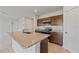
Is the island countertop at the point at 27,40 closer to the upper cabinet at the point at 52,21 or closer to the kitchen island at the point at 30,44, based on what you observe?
the kitchen island at the point at 30,44

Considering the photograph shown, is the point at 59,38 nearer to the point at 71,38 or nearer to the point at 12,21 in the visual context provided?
the point at 71,38

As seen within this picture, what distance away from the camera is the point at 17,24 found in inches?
434

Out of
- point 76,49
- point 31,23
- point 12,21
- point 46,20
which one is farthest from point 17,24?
point 76,49

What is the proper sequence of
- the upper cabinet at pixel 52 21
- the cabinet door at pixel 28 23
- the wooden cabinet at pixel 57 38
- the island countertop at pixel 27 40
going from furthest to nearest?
the cabinet door at pixel 28 23, the upper cabinet at pixel 52 21, the wooden cabinet at pixel 57 38, the island countertop at pixel 27 40

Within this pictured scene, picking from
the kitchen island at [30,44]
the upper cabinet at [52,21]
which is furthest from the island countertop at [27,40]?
the upper cabinet at [52,21]

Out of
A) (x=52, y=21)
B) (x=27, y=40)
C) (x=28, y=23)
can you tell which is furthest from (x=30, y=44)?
(x=28, y=23)

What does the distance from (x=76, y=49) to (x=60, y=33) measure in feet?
8.37

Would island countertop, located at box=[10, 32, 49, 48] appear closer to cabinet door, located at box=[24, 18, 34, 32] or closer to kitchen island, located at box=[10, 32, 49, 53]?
kitchen island, located at box=[10, 32, 49, 53]

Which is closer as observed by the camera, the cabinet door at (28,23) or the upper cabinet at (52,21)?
the upper cabinet at (52,21)

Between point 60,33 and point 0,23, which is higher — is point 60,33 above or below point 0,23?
below

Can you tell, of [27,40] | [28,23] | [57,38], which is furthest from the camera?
[28,23]

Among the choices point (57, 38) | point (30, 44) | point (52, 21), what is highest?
point (52, 21)

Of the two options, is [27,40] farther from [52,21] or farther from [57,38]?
[52,21]
